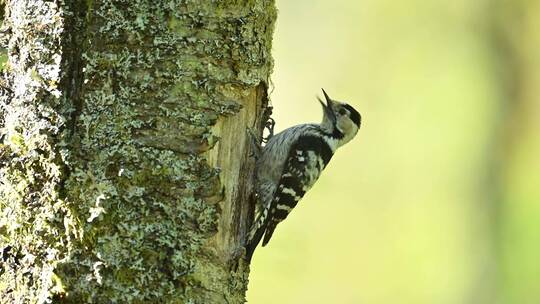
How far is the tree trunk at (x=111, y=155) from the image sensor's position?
3.09m

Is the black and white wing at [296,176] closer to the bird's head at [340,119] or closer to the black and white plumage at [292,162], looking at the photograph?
the black and white plumage at [292,162]

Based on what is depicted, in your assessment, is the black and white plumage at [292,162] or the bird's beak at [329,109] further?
the bird's beak at [329,109]

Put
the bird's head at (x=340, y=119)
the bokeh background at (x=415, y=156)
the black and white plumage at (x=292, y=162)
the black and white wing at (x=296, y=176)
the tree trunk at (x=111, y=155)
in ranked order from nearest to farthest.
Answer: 1. the tree trunk at (x=111, y=155)
2. the black and white plumage at (x=292, y=162)
3. the black and white wing at (x=296, y=176)
4. the bird's head at (x=340, y=119)
5. the bokeh background at (x=415, y=156)

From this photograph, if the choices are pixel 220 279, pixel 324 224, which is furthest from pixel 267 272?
pixel 220 279

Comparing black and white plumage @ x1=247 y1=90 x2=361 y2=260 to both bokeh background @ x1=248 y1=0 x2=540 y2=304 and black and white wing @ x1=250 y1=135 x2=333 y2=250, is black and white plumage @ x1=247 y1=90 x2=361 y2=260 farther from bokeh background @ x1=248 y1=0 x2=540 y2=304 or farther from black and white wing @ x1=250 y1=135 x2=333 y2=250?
bokeh background @ x1=248 y1=0 x2=540 y2=304

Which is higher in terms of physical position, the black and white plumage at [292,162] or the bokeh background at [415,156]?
the bokeh background at [415,156]

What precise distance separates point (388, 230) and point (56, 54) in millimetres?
5727

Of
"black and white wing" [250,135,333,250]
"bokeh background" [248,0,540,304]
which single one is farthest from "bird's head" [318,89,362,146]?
"bokeh background" [248,0,540,304]

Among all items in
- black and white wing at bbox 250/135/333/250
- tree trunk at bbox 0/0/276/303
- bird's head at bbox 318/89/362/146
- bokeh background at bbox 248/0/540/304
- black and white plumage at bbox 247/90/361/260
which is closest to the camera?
tree trunk at bbox 0/0/276/303

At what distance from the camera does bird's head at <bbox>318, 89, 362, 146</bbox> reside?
5.55 metres

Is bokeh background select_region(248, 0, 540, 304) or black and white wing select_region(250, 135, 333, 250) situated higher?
bokeh background select_region(248, 0, 540, 304)

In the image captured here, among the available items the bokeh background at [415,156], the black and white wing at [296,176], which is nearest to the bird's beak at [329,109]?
the black and white wing at [296,176]

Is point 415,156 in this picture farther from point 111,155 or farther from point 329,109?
point 111,155

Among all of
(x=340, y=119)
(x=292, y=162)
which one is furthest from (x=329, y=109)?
(x=292, y=162)
